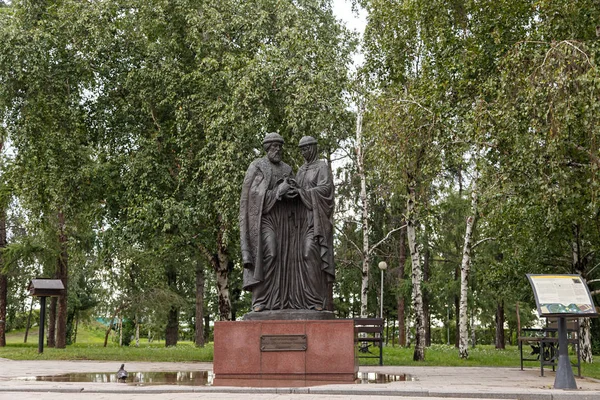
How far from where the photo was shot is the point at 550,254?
2388 centimetres

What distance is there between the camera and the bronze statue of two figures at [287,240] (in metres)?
10.6

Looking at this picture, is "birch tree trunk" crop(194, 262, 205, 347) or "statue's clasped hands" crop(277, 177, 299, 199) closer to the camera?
"statue's clasped hands" crop(277, 177, 299, 199)

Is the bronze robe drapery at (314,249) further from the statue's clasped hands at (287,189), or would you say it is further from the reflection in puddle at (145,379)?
the reflection in puddle at (145,379)

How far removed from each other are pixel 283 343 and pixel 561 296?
381 cm

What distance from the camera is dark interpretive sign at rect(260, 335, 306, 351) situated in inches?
391

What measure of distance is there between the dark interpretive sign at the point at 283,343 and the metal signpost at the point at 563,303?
3159 mm

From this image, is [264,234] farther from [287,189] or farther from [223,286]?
[223,286]

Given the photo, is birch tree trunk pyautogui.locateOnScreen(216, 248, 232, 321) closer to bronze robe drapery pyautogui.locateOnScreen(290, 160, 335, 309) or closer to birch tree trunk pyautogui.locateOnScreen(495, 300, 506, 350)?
bronze robe drapery pyautogui.locateOnScreen(290, 160, 335, 309)

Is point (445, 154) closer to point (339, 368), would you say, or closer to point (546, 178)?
point (546, 178)

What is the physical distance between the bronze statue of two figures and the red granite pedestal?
0.37m

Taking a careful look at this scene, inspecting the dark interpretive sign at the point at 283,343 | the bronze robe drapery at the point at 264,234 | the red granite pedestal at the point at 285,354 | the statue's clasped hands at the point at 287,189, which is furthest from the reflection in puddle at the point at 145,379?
the statue's clasped hands at the point at 287,189

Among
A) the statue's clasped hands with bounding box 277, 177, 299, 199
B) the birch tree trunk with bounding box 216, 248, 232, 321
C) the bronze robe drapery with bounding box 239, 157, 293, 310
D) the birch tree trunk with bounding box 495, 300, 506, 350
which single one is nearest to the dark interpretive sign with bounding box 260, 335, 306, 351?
the bronze robe drapery with bounding box 239, 157, 293, 310

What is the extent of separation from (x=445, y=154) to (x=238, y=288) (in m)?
25.4

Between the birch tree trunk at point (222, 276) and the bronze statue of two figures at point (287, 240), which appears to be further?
the birch tree trunk at point (222, 276)
